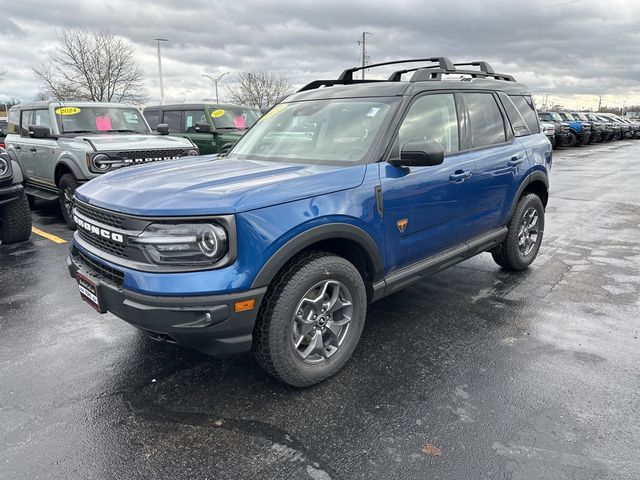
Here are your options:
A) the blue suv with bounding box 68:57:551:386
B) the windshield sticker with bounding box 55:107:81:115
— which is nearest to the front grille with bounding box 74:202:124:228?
the blue suv with bounding box 68:57:551:386

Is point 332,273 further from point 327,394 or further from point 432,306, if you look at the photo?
point 432,306

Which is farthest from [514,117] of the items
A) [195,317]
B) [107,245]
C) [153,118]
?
[153,118]

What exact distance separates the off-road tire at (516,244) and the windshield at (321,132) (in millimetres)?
2053

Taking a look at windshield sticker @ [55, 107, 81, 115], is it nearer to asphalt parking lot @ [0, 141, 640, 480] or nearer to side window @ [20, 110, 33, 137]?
side window @ [20, 110, 33, 137]

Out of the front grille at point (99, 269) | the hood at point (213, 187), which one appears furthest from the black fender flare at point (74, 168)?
the front grille at point (99, 269)

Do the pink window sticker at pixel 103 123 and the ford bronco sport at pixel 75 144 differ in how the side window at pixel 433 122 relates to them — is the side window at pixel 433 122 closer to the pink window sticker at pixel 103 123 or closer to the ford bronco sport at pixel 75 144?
the ford bronco sport at pixel 75 144

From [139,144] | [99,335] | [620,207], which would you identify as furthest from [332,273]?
[620,207]

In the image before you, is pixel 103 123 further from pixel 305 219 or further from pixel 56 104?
pixel 305 219

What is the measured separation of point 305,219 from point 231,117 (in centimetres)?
928

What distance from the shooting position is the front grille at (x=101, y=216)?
2.70 m

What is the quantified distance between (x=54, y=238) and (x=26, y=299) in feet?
8.54

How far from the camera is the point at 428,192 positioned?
11.4 ft

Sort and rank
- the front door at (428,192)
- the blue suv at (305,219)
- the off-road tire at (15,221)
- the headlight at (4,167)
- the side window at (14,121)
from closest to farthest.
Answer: the blue suv at (305,219) < the front door at (428,192) < the headlight at (4,167) < the off-road tire at (15,221) < the side window at (14,121)

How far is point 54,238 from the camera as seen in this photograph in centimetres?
684
